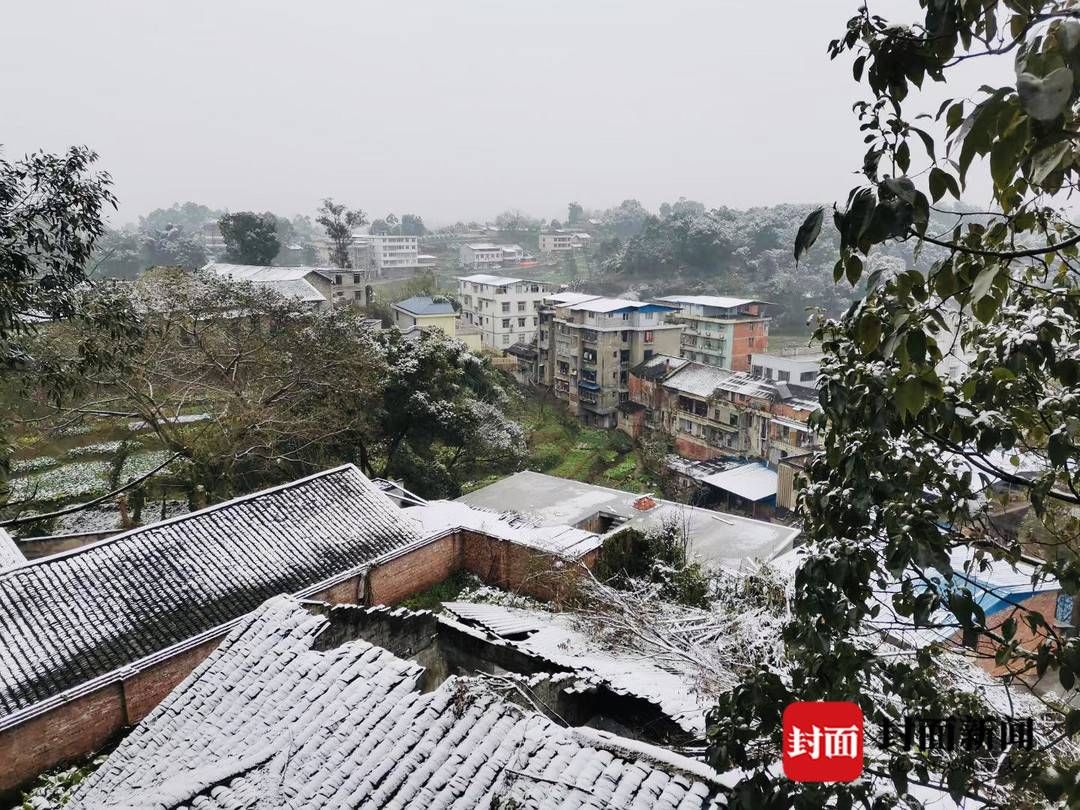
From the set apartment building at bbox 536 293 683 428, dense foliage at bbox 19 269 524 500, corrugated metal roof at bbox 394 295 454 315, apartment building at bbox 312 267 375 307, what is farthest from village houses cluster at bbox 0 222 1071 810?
apartment building at bbox 312 267 375 307

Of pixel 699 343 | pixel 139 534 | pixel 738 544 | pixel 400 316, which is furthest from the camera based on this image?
pixel 400 316

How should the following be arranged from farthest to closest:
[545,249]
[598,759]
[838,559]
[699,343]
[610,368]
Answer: [545,249] < [699,343] < [610,368] < [598,759] < [838,559]

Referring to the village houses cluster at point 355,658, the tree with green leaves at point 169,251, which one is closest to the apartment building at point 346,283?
the tree with green leaves at point 169,251

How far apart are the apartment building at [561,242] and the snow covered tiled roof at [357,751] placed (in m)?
68.0

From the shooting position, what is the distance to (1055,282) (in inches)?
115

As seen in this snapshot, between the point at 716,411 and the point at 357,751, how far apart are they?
77.9ft

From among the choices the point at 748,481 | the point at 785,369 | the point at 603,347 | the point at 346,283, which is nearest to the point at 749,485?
the point at 748,481

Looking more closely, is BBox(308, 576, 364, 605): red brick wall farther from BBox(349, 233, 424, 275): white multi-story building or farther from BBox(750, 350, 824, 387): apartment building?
BBox(349, 233, 424, 275): white multi-story building

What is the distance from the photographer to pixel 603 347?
31516mm

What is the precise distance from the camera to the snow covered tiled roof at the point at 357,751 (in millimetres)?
4027

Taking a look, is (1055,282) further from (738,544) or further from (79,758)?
(738,544)

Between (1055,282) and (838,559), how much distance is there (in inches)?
69.8

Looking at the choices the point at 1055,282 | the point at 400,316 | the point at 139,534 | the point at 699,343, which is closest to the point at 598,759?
the point at 1055,282

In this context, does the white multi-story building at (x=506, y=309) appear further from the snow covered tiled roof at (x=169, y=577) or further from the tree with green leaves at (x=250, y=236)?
the snow covered tiled roof at (x=169, y=577)
